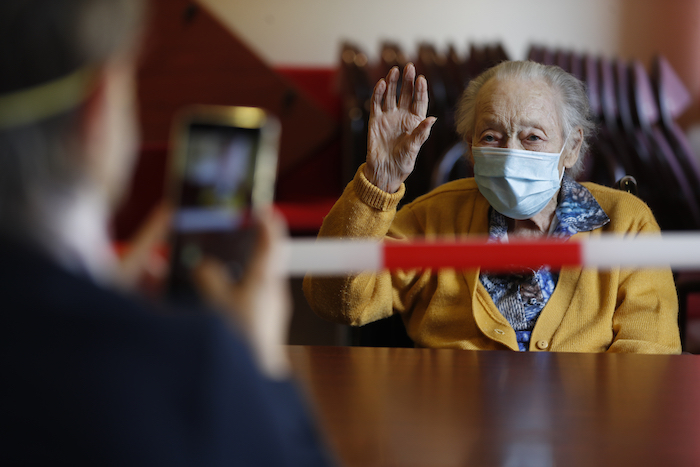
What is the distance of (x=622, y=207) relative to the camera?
1380mm

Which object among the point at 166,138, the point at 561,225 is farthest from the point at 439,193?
the point at 166,138

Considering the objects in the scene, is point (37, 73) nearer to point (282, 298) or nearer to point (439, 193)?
point (282, 298)

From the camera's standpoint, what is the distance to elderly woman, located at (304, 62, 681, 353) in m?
1.23

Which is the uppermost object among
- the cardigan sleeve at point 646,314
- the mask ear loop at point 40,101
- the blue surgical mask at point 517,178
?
the mask ear loop at point 40,101

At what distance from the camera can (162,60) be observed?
3.59 m

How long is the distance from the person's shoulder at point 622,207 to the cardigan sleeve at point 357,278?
0.45 m

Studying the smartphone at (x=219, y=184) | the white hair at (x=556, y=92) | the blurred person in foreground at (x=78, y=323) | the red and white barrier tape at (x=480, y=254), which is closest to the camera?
the blurred person in foreground at (x=78, y=323)

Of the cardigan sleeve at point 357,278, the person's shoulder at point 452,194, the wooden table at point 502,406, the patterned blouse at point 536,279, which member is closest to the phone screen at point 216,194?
the wooden table at point 502,406

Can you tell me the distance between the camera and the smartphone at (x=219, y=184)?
465mm

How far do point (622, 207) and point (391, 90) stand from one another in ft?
1.76

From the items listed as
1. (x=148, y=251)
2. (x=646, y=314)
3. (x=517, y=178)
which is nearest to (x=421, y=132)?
(x=517, y=178)

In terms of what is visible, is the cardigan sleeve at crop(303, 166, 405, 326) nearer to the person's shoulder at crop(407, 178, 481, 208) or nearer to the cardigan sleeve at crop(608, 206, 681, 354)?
the person's shoulder at crop(407, 178, 481, 208)

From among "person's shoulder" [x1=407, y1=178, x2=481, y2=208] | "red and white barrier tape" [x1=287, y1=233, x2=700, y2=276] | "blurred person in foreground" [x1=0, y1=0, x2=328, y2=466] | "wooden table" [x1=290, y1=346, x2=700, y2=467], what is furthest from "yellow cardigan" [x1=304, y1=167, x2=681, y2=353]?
"blurred person in foreground" [x1=0, y1=0, x2=328, y2=466]

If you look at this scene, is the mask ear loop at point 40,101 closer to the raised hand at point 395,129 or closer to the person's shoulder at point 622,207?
the raised hand at point 395,129
